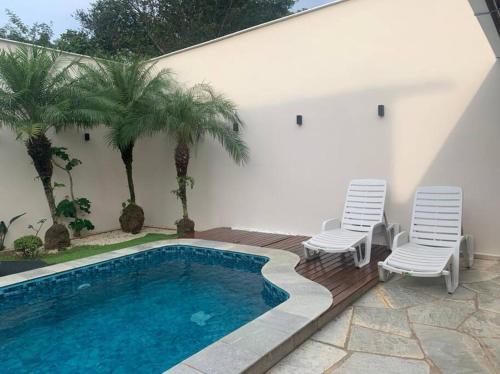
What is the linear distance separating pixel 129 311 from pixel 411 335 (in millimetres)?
3843

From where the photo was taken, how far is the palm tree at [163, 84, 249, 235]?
9.46 meters

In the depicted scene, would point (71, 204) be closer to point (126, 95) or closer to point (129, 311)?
point (126, 95)

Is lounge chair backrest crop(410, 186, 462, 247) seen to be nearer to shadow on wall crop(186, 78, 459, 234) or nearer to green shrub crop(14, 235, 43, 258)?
shadow on wall crop(186, 78, 459, 234)

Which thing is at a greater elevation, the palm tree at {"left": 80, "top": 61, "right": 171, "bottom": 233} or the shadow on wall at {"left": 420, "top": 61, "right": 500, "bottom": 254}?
the palm tree at {"left": 80, "top": 61, "right": 171, "bottom": 233}

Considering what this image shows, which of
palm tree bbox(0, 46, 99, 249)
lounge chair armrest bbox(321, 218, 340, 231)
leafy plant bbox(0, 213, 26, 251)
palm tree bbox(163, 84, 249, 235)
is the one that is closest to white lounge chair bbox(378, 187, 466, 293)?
lounge chair armrest bbox(321, 218, 340, 231)

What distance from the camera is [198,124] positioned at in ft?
31.8

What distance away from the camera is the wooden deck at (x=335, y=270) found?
17.0ft

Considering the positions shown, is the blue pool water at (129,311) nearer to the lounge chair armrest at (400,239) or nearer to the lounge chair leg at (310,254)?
the lounge chair leg at (310,254)

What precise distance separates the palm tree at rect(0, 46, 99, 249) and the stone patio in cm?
777

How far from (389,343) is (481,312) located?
4.93ft

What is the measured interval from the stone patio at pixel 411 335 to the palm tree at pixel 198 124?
5.78m

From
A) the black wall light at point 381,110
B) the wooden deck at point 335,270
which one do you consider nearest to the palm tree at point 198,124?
the wooden deck at point 335,270

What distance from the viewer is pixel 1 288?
6.27m

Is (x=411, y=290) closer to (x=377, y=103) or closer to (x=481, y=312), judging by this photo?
(x=481, y=312)
